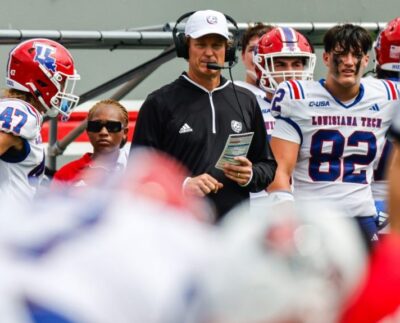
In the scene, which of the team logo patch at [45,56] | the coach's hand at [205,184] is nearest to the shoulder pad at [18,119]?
the team logo patch at [45,56]

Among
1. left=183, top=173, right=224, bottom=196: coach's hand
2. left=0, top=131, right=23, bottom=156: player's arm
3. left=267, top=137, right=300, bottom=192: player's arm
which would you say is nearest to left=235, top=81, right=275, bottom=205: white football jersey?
left=267, top=137, right=300, bottom=192: player's arm

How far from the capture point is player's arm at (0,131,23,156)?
15.9ft

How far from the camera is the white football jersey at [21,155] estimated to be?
15.9 feet

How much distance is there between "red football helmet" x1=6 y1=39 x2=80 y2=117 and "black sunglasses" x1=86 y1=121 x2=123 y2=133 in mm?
621

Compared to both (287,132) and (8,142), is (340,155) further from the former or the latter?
(8,142)

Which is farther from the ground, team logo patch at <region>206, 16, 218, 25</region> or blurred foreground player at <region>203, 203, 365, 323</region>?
blurred foreground player at <region>203, 203, 365, 323</region>

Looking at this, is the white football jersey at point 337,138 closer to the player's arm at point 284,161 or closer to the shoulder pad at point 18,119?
the player's arm at point 284,161

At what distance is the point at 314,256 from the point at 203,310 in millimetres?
139

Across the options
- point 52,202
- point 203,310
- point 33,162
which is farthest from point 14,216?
point 33,162

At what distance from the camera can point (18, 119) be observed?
4.86 metres

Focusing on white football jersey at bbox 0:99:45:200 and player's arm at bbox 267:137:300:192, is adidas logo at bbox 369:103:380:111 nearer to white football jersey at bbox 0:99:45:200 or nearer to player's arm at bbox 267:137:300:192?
player's arm at bbox 267:137:300:192

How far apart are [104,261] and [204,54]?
3.98 m

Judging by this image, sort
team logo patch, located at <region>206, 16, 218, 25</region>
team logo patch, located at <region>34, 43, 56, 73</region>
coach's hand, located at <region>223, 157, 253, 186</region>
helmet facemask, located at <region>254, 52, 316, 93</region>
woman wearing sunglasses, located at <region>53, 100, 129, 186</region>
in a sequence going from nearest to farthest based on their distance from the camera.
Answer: coach's hand, located at <region>223, 157, 253, 186</region> → team logo patch, located at <region>206, 16, 218, 25</region> → team logo patch, located at <region>34, 43, 56, 73</region> → woman wearing sunglasses, located at <region>53, 100, 129, 186</region> → helmet facemask, located at <region>254, 52, 316, 93</region>

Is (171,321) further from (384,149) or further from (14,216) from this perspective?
(384,149)
